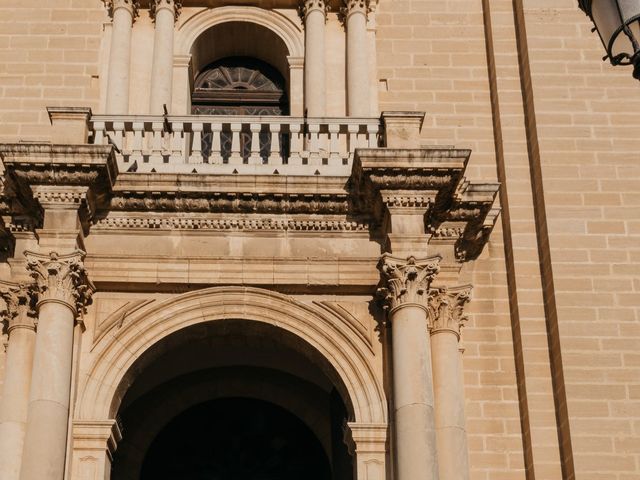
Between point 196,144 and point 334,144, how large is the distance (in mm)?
1521

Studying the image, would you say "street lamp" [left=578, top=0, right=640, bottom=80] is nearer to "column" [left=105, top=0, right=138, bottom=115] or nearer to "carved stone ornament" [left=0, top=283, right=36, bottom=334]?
"carved stone ornament" [left=0, top=283, right=36, bottom=334]

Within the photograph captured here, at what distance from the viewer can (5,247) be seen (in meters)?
13.0

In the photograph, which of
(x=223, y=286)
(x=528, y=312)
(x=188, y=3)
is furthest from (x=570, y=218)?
(x=188, y=3)

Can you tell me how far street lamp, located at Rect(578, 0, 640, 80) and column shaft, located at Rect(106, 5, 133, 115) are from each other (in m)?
8.29

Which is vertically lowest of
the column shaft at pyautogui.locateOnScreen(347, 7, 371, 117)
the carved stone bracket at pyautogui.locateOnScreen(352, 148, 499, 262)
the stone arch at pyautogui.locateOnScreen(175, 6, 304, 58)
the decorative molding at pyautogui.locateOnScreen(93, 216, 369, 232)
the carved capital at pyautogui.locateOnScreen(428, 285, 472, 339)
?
the carved capital at pyautogui.locateOnScreen(428, 285, 472, 339)

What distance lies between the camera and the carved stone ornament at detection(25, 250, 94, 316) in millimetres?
11703

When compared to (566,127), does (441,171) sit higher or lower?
lower

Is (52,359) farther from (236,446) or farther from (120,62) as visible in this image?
(120,62)

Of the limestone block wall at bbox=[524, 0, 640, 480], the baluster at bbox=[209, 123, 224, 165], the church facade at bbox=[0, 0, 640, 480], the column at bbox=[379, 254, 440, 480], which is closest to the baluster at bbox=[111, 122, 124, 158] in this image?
the church facade at bbox=[0, 0, 640, 480]

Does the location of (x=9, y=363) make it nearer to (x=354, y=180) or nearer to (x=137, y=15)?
(x=354, y=180)

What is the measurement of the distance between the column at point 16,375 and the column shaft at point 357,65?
14.7 ft

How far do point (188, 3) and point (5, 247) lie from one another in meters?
4.23

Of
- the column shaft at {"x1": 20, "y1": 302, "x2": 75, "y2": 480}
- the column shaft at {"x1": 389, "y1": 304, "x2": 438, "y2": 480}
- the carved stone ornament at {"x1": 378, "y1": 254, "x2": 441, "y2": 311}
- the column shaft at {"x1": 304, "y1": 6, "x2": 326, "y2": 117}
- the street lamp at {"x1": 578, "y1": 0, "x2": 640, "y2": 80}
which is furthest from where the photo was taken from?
the column shaft at {"x1": 304, "y1": 6, "x2": 326, "y2": 117}

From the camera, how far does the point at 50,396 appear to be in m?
11.2
